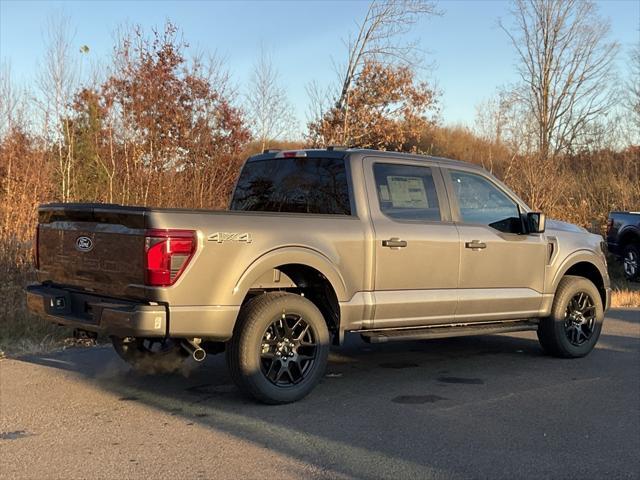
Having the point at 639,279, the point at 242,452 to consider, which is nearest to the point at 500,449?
the point at 242,452

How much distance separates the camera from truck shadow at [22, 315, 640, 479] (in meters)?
4.34

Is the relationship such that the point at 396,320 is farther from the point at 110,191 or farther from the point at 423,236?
the point at 110,191

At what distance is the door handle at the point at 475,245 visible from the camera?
6.47m

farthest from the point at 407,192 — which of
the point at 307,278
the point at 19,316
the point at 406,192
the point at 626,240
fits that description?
the point at 626,240

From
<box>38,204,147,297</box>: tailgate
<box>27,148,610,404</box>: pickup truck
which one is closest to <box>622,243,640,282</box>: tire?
<box>27,148,610,404</box>: pickup truck

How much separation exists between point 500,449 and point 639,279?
12433 mm

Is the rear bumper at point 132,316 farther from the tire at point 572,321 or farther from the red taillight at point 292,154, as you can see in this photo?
the tire at point 572,321

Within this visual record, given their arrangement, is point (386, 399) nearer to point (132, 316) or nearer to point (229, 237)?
point (229, 237)

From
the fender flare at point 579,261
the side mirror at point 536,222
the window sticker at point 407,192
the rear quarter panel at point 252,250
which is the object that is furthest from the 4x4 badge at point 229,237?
the fender flare at point 579,261

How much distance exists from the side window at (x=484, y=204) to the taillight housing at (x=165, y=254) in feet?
9.61

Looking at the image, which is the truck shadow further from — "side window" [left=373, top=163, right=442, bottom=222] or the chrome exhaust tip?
"side window" [left=373, top=163, right=442, bottom=222]

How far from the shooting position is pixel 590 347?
24.7ft

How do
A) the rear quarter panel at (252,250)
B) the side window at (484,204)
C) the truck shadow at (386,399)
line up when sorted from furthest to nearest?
the side window at (484,204), the rear quarter panel at (252,250), the truck shadow at (386,399)

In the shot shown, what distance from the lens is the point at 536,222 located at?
6.89 m
